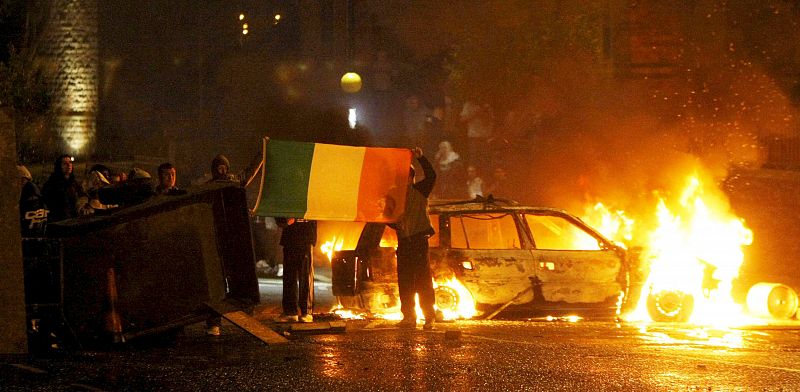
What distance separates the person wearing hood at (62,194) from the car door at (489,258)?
4024 mm

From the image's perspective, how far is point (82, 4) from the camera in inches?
1481

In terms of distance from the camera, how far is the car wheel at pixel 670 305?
1191 cm

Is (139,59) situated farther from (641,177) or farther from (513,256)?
(513,256)

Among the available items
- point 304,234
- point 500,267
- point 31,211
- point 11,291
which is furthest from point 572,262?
point 11,291

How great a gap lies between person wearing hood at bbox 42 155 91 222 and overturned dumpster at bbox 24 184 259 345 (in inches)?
90.8

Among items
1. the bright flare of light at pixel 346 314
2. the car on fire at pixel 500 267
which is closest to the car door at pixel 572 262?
the car on fire at pixel 500 267

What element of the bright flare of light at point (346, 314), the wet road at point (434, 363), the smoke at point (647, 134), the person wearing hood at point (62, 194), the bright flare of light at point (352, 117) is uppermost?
the bright flare of light at point (352, 117)

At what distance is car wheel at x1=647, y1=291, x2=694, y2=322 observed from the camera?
11.9 m

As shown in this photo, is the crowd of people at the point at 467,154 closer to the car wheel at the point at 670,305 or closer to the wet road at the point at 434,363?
the car wheel at the point at 670,305

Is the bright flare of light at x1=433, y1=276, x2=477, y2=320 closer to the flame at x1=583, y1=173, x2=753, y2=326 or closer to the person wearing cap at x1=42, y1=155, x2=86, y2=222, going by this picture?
the flame at x1=583, y1=173, x2=753, y2=326

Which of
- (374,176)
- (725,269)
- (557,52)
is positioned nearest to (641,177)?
(725,269)

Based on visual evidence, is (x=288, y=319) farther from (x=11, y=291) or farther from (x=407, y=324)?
(x=11, y=291)

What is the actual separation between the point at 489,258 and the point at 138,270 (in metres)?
4.38

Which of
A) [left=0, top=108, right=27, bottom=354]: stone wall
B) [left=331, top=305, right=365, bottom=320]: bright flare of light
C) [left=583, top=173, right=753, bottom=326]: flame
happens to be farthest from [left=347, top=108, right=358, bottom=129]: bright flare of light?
[left=0, top=108, right=27, bottom=354]: stone wall
